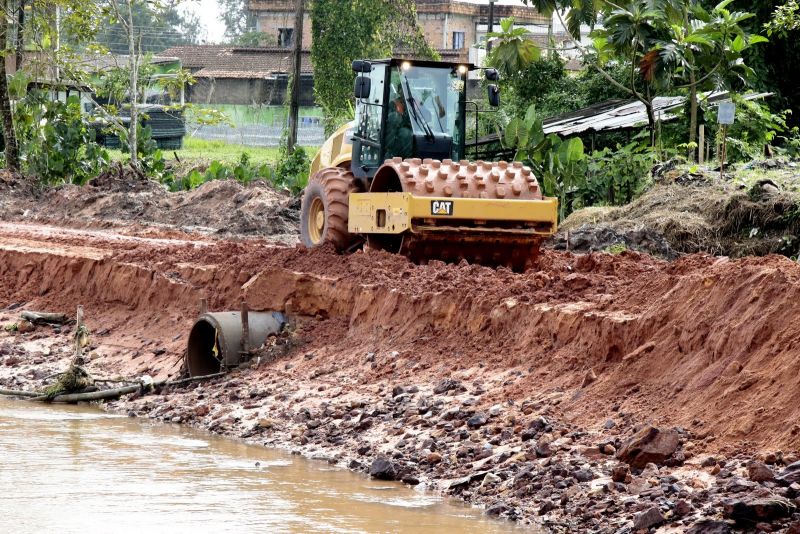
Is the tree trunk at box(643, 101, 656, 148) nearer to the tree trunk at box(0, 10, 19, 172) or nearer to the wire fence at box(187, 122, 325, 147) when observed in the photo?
the tree trunk at box(0, 10, 19, 172)

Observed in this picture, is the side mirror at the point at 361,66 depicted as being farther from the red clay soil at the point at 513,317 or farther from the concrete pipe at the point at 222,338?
the concrete pipe at the point at 222,338

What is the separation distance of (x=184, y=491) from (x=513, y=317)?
4120 millimetres

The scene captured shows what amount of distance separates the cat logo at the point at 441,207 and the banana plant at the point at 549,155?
934 centimetres

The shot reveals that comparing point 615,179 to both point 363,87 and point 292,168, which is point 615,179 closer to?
point 363,87

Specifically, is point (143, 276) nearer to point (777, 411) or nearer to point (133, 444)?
point (133, 444)

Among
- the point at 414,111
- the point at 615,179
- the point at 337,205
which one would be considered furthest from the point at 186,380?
the point at 615,179

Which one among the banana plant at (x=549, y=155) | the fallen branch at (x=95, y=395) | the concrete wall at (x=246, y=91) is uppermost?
the concrete wall at (x=246, y=91)

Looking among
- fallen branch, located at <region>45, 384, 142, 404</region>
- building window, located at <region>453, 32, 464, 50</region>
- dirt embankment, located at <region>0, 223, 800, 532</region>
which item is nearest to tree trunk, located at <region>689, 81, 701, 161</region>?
dirt embankment, located at <region>0, 223, 800, 532</region>


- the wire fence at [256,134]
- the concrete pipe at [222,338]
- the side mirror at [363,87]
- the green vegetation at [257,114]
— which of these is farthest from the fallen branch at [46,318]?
the green vegetation at [257,114]

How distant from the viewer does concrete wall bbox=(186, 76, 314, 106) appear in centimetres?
6162

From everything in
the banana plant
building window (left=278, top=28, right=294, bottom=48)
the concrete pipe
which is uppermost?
building window (left=278, top=28, right=294, bottom=48)

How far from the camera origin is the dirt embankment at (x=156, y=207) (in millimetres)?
25859

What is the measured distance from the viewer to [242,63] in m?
63.8

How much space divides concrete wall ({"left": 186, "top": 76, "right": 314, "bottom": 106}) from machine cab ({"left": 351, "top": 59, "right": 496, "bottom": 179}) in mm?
43816
